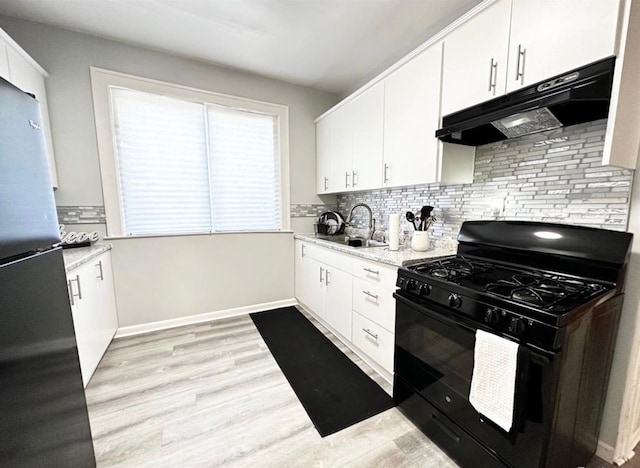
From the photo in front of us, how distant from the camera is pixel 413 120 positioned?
1919mm

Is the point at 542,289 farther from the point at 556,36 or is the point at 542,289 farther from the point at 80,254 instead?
the point at 80,254

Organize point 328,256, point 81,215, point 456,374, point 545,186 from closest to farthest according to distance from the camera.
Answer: point 456,374 → point 545,186 → point 81,215 → point 328,256

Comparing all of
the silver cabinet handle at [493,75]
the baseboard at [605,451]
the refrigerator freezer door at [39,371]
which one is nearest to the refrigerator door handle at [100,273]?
the refrigerator freezer door at [39,371]

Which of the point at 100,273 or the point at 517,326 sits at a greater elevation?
the point at 517,326

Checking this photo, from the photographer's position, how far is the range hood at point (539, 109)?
3.53 ft

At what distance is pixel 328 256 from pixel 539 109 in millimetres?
1798

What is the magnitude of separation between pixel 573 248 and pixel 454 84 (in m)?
1.13

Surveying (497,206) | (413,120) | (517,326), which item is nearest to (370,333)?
(517,326)

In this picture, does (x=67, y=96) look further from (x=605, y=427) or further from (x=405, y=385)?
(x=605, y=427)

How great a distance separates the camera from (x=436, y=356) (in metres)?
1.35

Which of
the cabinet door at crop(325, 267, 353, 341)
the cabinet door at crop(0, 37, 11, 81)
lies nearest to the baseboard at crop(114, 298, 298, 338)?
Answer: the cabinet door at crop(325, 267, 353, 341)

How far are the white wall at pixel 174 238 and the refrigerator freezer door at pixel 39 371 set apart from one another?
1.69 m

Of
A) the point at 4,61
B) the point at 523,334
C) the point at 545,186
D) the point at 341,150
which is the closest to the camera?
the point at 523,334

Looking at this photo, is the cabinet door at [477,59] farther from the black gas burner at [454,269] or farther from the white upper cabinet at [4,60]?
the white upper cabinet at [4,60]
